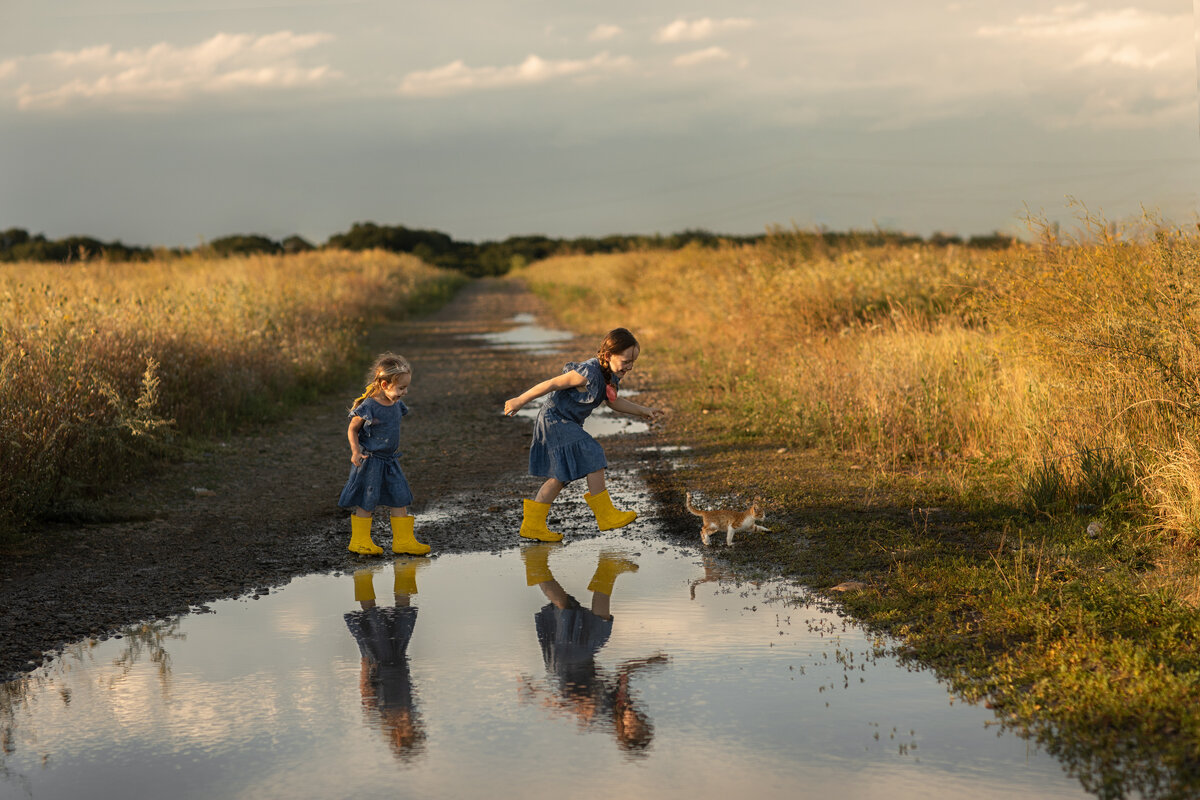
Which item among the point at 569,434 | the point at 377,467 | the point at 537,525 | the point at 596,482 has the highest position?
the point at 569,434

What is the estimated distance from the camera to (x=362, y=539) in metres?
6.85

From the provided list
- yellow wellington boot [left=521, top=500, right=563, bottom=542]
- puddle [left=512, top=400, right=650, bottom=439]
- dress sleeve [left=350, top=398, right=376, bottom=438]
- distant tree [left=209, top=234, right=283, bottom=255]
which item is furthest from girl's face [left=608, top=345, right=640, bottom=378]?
distant tree [left=209, top=234, right=283, bottom=255]

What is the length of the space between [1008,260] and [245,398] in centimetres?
879

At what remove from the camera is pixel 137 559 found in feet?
22.3

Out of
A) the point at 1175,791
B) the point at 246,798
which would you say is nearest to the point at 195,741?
the point at 246,798

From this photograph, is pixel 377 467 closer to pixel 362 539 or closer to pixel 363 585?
pixel 362 539

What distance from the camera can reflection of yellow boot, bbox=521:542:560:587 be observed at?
6.18 metres

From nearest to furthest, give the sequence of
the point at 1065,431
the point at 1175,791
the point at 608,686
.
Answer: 1. the point at 1175,791
2. the point at 608,686
3. the point at 1065,431

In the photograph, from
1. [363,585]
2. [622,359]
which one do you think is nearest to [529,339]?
[622,359]

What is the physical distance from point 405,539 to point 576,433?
1409 mm

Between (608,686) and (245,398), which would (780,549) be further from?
(245,398)

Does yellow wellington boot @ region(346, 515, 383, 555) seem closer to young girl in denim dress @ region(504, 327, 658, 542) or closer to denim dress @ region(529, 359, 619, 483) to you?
young girl in denim dress @ region(504, 327, 658, 542)

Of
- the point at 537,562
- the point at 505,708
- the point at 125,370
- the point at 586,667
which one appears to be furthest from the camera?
the point at 125,370

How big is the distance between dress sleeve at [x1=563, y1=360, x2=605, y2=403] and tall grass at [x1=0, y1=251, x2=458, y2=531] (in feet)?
13.2
